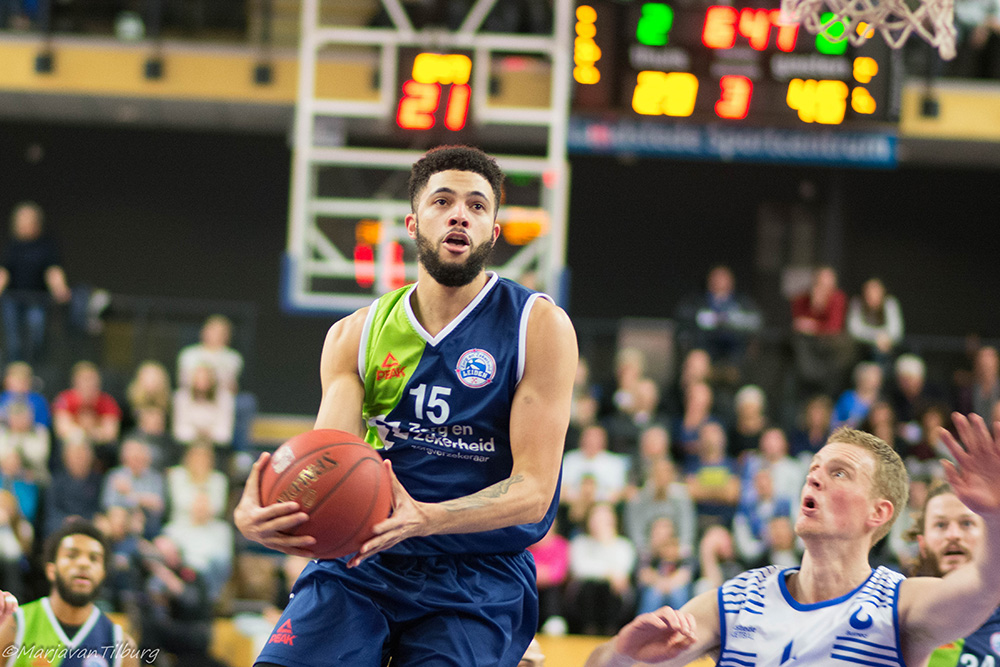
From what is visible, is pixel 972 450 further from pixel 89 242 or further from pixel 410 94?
pixel 89 242

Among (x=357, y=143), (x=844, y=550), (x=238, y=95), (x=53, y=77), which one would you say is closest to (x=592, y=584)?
(x=357, y=143)

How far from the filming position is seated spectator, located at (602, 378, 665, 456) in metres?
10.3

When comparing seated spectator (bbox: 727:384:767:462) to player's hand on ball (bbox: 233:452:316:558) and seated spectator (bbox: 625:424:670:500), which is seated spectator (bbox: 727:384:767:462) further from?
player's hand on ball (bbox: 233:452:316:558)

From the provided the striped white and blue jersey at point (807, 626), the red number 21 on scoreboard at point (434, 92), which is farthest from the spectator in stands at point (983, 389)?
the striped white and blue jersey at point (807, 626)

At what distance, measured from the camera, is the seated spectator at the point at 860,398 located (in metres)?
10.4

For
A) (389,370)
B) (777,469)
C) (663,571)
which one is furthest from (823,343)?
(389,370)

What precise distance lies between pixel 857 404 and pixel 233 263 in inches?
334

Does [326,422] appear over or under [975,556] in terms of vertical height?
over

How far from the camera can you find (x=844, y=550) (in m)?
3.59

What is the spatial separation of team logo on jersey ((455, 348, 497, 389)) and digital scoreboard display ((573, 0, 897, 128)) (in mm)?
6506

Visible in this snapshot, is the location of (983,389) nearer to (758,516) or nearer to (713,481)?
(713,481)

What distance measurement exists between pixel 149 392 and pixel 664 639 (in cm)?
773

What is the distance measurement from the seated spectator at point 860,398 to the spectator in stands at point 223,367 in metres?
5.31

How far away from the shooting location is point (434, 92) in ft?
31.5
